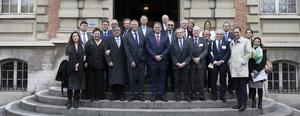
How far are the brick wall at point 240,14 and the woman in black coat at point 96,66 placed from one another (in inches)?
227

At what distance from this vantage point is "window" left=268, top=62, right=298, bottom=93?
10.6m

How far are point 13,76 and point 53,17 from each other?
9.62 feet

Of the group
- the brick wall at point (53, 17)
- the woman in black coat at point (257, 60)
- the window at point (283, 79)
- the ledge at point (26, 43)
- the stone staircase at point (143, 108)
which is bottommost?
the stone staircase at point (143, 108)

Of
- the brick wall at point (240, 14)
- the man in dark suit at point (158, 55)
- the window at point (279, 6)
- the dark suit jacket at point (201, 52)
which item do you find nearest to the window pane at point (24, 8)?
the man in dark suit at point (158, 55)

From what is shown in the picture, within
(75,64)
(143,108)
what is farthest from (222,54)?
(75,64)

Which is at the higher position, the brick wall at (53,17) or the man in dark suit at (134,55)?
the brick wall at (53,17)

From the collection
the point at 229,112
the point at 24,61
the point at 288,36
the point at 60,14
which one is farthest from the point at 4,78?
the point at 288,36

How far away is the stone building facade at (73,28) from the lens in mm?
10109

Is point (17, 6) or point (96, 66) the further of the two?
point (17, 6)

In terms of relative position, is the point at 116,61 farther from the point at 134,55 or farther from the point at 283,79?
the point at 283,79

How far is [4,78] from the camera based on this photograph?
11.0m

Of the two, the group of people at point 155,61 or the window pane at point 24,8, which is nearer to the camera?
the group of people at point 155,61

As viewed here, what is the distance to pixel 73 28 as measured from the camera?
1016 centimetres

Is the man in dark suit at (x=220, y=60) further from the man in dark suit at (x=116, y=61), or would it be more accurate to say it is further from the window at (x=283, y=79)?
the window at (x=283, y=79)
